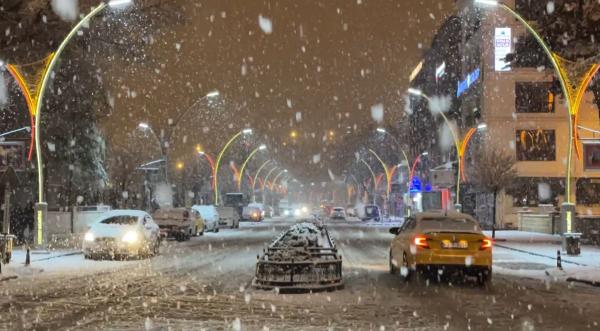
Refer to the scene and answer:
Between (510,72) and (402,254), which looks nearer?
(402,254)

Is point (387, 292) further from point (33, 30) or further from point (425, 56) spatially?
point (425, 56)

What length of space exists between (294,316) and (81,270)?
9.92 metres

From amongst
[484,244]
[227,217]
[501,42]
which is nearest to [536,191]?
[501,42]

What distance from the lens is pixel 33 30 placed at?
68.1ft

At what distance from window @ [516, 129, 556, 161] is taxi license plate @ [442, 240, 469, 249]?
1618 inches

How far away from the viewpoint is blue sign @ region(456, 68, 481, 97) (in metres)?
59.3

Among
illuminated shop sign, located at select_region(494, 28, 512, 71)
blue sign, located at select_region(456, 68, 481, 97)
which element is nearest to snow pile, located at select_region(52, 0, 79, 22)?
illuminated shop sign, located at select_region(494, 28, 512, 71)

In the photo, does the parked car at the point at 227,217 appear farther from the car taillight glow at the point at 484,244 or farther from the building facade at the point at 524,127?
the car taillight glow at the point at 484,244

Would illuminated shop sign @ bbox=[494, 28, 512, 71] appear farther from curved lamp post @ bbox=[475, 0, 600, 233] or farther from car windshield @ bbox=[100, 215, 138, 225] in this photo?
car windshield @ bbox=[100, 215, 138, 225]

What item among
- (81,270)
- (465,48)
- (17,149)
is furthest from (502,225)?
(81,270)

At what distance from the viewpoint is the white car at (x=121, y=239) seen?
23.5 m

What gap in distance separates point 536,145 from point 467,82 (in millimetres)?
10673

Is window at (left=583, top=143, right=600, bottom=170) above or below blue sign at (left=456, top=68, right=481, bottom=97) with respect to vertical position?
below

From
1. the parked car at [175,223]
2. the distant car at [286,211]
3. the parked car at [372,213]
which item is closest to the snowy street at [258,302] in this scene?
the parked car at [175,223]
